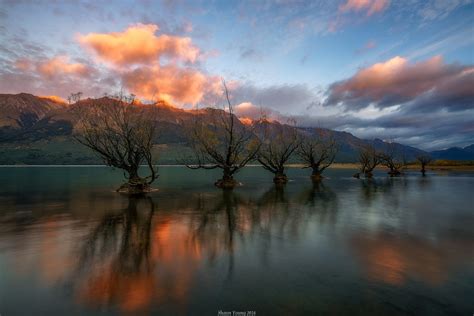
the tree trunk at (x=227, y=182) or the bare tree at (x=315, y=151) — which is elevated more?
the bare tree at (x=315, y=151)

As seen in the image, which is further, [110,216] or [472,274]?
[110,216]

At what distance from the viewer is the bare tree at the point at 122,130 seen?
111 feet

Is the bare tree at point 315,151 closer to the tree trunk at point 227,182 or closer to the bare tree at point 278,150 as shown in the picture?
the bare tree at point 278,150

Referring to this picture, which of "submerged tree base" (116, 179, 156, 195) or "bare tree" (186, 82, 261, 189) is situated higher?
"bare tree" (186, 82, 261, 189)

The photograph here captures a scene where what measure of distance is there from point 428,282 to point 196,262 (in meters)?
7.72

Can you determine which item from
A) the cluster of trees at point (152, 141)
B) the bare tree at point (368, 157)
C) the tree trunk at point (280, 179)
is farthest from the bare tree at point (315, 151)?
the bare tree at point (368, 157)

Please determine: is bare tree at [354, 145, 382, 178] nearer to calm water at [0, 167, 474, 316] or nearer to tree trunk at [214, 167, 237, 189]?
tree trunk at [214, 167, 237, 189]

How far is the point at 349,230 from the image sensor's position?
15203 mm

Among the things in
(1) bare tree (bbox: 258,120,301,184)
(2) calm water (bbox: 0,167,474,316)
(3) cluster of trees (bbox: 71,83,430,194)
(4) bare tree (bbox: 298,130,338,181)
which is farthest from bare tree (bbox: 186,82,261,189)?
(2) calm water (bbox: 0,167,474,316)

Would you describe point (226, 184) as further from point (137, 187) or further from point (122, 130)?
point (122, 130)

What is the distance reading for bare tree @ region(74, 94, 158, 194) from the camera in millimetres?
33875

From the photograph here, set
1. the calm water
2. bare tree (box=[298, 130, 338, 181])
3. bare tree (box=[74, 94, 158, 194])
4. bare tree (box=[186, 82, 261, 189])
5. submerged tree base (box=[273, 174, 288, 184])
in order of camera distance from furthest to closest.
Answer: bare tree (box=[298, 130, 338, 181]), submerged tree base (box=[273, 174, 288, 184]), bare tree (box=[186, 82, 261, 189]), bare tree (box=[74, 94, 158, 194]), the calm water

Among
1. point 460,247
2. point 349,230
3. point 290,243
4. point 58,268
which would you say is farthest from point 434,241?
point 58,268

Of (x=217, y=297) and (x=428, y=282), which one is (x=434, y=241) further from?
(x=217, y=297)
